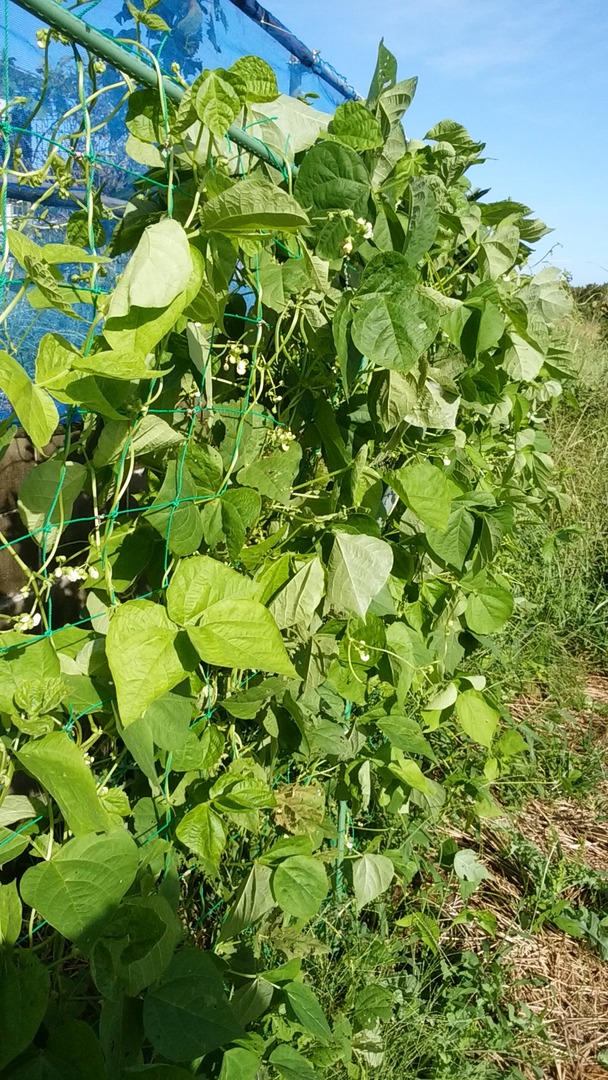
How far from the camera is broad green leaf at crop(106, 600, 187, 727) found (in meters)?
0.73

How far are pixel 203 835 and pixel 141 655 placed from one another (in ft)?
1.27

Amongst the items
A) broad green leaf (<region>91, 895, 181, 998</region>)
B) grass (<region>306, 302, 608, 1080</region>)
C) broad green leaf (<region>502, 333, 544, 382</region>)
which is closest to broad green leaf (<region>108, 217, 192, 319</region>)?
broad green leaf (<region>91, 895, 181, 998</region>)

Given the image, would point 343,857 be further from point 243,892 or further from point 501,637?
point 501,637

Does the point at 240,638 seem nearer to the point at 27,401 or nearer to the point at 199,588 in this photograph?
the point at 199,588

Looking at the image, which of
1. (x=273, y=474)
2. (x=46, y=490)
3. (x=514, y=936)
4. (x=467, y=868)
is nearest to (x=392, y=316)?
(x=273, y=474)

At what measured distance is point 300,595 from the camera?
108 cm

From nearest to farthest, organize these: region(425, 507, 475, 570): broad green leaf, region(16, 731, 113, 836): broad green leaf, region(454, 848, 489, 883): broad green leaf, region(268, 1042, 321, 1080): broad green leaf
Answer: region(16, 731, 113, 836): broad green leaf
region(268, 1042, 321, 1080): broad green leaf
region(425, 507, 475, 570): broad green leaf
region(454, 848, 489, 883): broad green leaf

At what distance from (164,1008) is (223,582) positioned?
19.8 inches

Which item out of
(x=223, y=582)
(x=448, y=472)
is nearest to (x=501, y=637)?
(x=448, y=472)

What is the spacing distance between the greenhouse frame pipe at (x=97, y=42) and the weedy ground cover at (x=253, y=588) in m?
0.02

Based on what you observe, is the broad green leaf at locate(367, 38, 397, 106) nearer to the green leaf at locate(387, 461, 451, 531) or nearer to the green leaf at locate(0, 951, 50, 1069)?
the green leaf at locate(387, 461, 451, 531)

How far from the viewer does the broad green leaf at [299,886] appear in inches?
44.2

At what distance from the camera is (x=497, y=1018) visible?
1.74 metres

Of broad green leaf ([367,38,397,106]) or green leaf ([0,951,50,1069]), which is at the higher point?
broad green leaf ([367,38,397,106])
